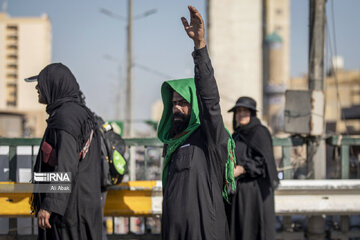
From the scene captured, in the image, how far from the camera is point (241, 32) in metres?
43.8

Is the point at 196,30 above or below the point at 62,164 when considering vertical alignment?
above

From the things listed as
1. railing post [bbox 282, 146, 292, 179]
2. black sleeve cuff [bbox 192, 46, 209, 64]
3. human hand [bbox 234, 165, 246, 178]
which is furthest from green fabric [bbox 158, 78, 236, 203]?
railing post [bbox 282, 146, 292, 179]

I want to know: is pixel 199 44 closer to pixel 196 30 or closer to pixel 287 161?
pixel 196 30

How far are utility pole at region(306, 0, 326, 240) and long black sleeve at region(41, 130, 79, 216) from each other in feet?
9.35

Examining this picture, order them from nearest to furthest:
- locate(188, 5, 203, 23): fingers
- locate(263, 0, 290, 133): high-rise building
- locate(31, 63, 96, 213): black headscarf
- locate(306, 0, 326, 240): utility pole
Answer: locate(188, 5, 203, 23): fingers, locate(31, 63, 96, 213): black headscarf, locate(306, 0, 326, 240): utility pole, locate(263, 0, 290, 133): high-rise building

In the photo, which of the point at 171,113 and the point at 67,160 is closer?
the point at 67,160

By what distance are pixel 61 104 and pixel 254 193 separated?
6.76ft

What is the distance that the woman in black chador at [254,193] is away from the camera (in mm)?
4230

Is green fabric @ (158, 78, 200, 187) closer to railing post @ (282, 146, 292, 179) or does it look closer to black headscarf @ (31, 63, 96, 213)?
black headscarf @ (31, 63, 96, 213)

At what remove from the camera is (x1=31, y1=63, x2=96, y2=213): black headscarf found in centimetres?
305

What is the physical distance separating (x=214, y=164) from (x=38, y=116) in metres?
42.6

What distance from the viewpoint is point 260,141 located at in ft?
14.2

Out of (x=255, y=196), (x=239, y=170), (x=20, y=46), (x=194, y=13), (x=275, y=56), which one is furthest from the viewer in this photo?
(x=20, y=46)

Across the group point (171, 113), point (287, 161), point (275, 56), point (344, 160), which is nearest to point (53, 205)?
point (171, 113)
